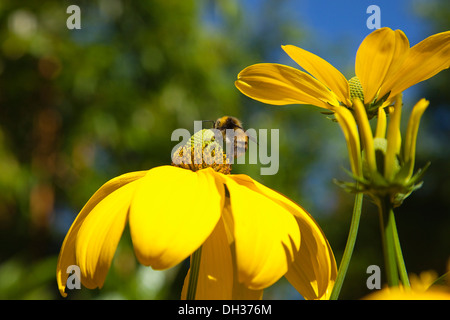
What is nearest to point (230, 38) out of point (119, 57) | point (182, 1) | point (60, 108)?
point (182, 1)

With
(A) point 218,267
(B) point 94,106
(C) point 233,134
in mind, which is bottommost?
(A) point 218,267

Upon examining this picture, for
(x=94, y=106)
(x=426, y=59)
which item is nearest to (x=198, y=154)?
(x=426, y=59)

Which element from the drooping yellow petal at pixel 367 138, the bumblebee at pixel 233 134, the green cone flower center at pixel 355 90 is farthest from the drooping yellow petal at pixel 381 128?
the bumblebee at pixel 233 134

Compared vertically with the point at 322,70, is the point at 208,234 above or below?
below

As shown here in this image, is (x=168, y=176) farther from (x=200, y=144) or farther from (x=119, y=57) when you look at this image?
(x=119, y=57)

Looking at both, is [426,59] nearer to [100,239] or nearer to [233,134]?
[100,239]

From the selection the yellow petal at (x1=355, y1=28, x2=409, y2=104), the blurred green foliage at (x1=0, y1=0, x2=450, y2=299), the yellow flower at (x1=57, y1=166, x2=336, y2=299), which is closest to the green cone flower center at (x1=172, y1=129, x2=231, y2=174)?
the yellow flower at (x1=57, y1=166, x2=336, y2=299)

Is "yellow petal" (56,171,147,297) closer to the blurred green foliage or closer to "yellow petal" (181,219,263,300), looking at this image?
"yellow petal" (181,219,263,300)

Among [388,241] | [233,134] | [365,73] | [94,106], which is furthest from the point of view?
[94,106]
